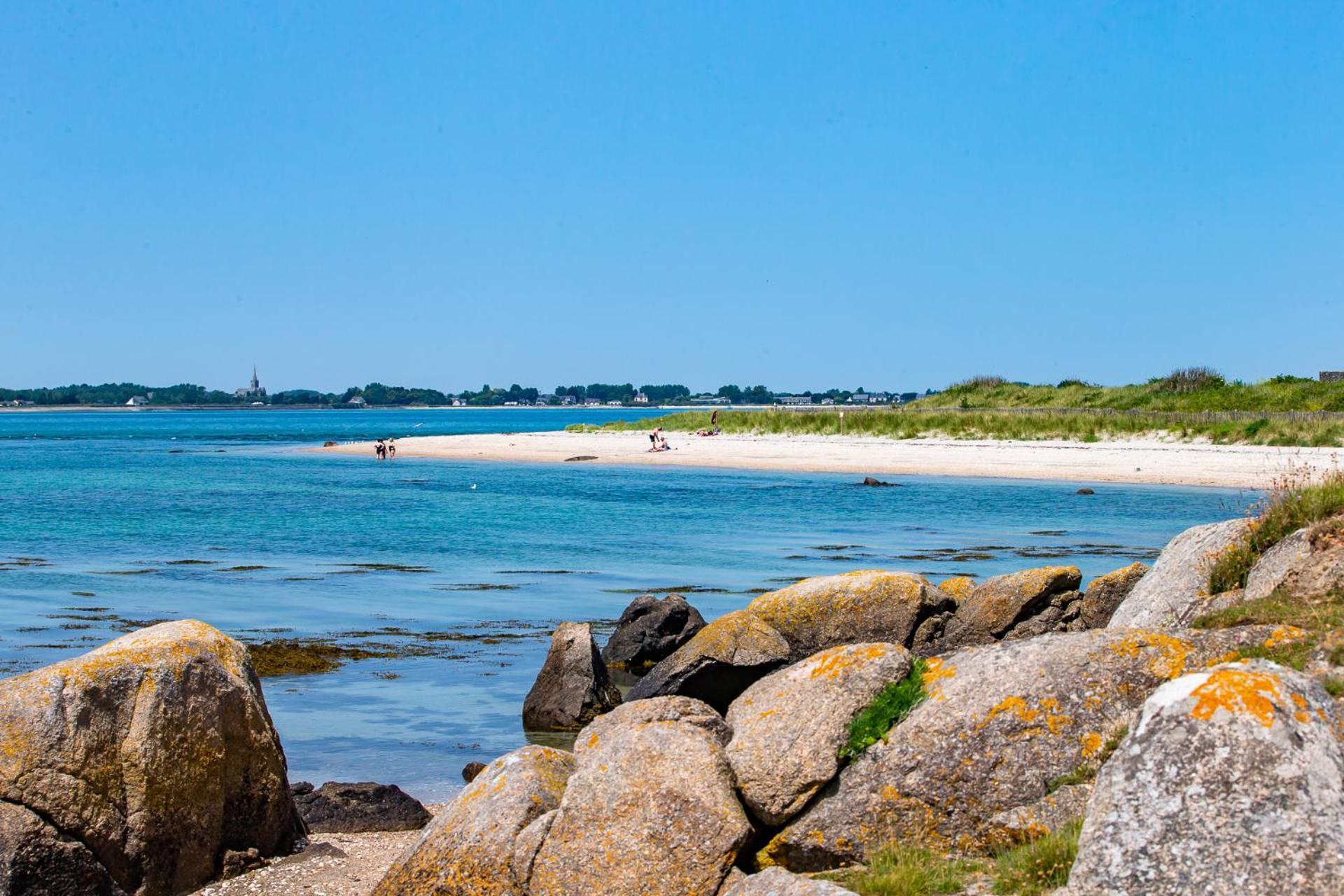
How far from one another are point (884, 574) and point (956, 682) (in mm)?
7271

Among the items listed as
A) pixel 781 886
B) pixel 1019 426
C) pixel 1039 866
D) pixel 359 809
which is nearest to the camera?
pixel 1039 866

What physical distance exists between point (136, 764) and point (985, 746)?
579 centimetres

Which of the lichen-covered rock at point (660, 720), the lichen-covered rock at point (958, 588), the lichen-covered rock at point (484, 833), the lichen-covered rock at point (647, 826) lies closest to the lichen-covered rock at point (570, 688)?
the lichen-covered rock at point (958, 588)

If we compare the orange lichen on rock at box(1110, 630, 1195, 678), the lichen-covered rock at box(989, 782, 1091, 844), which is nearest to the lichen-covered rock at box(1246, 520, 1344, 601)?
the orange lichen on rock at box(1110, 630, 1195, 678)

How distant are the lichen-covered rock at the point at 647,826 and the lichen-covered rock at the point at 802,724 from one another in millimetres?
166

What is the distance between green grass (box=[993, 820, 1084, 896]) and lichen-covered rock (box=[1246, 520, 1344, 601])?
12.6 feet

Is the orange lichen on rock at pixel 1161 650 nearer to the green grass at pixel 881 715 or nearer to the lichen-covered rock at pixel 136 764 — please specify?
the green grass at pixel 881 715

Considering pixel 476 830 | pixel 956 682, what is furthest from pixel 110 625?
pixel 956 682

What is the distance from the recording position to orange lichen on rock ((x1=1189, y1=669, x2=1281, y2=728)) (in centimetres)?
488

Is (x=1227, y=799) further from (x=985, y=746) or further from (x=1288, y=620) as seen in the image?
(x=1288, y=620)

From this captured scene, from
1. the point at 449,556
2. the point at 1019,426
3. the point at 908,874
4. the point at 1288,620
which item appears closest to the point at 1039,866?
the point at 908,874

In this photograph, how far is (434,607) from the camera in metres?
23.3

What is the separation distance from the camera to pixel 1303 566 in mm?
9547

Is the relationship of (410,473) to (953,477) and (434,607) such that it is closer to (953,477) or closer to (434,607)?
(953,477)
